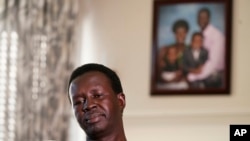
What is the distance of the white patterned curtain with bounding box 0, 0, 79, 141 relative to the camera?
3832 millimetres

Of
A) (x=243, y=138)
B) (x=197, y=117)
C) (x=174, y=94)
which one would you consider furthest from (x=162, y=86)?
(x=243, y=138)

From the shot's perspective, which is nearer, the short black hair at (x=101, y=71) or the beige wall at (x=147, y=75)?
the short black hair at (x=101, y=71)

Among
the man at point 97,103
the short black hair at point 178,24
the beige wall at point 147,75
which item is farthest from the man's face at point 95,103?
the short black hair at point 178,24

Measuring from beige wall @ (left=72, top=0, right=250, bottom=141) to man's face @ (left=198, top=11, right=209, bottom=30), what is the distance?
8.2 inches

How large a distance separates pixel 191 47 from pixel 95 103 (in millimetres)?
2438

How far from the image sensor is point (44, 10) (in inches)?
157

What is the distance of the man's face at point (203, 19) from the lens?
383cm

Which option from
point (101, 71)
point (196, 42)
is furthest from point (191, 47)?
point (101, 71)

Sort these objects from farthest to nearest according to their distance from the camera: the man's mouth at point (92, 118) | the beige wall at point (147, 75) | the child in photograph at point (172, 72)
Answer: the child in photograph at point (172, 72), the beige wall at point (147, 75), the man's mouth at point (92, 118)

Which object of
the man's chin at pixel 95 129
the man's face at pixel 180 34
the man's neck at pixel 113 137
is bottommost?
the man's neck at pixel 113 137

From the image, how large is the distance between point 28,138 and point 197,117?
4.18ft

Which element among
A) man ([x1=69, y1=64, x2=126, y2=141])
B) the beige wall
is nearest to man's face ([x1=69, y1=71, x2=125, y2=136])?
Answer: man ([x1=69, y1=64, x2=126, y2=141])

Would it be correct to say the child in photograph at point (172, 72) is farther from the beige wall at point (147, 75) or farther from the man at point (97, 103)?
the man at point (97, 103)

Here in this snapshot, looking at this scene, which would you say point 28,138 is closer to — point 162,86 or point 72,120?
point 72,120
